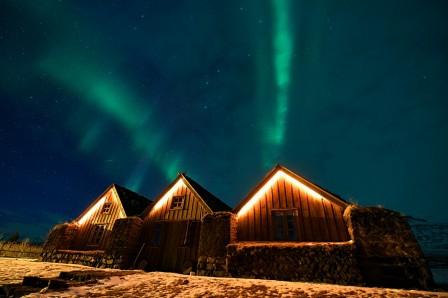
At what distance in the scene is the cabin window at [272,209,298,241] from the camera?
10688mm

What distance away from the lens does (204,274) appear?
10117mm

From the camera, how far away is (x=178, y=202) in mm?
15758

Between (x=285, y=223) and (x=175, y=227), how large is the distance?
806 cm

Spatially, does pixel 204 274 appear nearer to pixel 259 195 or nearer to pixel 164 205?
pixel 259 195

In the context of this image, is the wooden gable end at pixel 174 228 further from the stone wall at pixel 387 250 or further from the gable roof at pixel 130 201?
the stone wall at pixel 387 250

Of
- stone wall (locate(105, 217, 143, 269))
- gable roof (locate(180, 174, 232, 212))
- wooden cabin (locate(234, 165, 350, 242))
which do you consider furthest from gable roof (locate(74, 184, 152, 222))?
wooden cabin (locate(234, 165, 350, 242))

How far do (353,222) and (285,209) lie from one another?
337 cm

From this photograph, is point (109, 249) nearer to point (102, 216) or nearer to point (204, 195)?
point (102, 216)

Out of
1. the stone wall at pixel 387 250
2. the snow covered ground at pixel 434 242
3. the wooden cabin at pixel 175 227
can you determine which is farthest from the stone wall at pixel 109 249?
the snow covered ground at pixel 434 242

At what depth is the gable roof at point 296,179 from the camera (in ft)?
34.2

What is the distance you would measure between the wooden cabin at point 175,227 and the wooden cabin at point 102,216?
12.2 ft

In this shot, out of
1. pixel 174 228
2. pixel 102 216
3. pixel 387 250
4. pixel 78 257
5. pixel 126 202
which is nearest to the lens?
pixel 387 250

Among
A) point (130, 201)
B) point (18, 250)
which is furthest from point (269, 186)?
point (18, 250)

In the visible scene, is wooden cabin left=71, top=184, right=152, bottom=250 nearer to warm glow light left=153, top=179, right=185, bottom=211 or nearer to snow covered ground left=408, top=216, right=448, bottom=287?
warm glow light left=153, top=179, right=185, bottom=211
